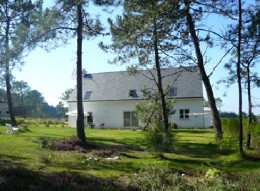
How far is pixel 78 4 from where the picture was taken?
18.0 meters

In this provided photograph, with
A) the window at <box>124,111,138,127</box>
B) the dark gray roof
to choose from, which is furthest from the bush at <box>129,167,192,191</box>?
the window at <box>124,111,138,127</box>

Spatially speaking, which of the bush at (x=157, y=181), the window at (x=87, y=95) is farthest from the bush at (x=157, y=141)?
the window at (x=87, y=95)

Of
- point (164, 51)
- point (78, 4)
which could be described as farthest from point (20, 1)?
point (164, 51)

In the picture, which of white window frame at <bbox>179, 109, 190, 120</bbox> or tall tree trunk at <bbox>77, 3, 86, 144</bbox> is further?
white window frame at <bbox>179, 109, 190, 120</bbox>

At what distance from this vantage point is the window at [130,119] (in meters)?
41.2

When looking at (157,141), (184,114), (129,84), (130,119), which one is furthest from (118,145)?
(129,84)

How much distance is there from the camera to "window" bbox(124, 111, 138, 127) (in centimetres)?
4116

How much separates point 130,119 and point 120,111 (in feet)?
4.95

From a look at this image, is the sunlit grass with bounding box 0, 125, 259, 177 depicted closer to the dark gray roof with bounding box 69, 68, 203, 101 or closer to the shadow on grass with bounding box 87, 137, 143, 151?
the shadow on grass with bounding box 87, 137, 143, 151

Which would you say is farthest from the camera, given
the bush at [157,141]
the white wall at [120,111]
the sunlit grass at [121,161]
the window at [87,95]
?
the window at [87,95]

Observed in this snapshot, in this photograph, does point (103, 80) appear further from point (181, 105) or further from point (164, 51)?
point (164, 51)

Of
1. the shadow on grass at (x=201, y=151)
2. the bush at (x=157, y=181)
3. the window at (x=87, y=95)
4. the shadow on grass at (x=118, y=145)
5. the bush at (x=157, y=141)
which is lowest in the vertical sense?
the shadow on grass at (x=201, y=151)

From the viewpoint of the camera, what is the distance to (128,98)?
40.9 meters

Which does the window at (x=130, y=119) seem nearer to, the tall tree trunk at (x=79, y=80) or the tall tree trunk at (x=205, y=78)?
the tall tree trunk at (x=79, y=80)
